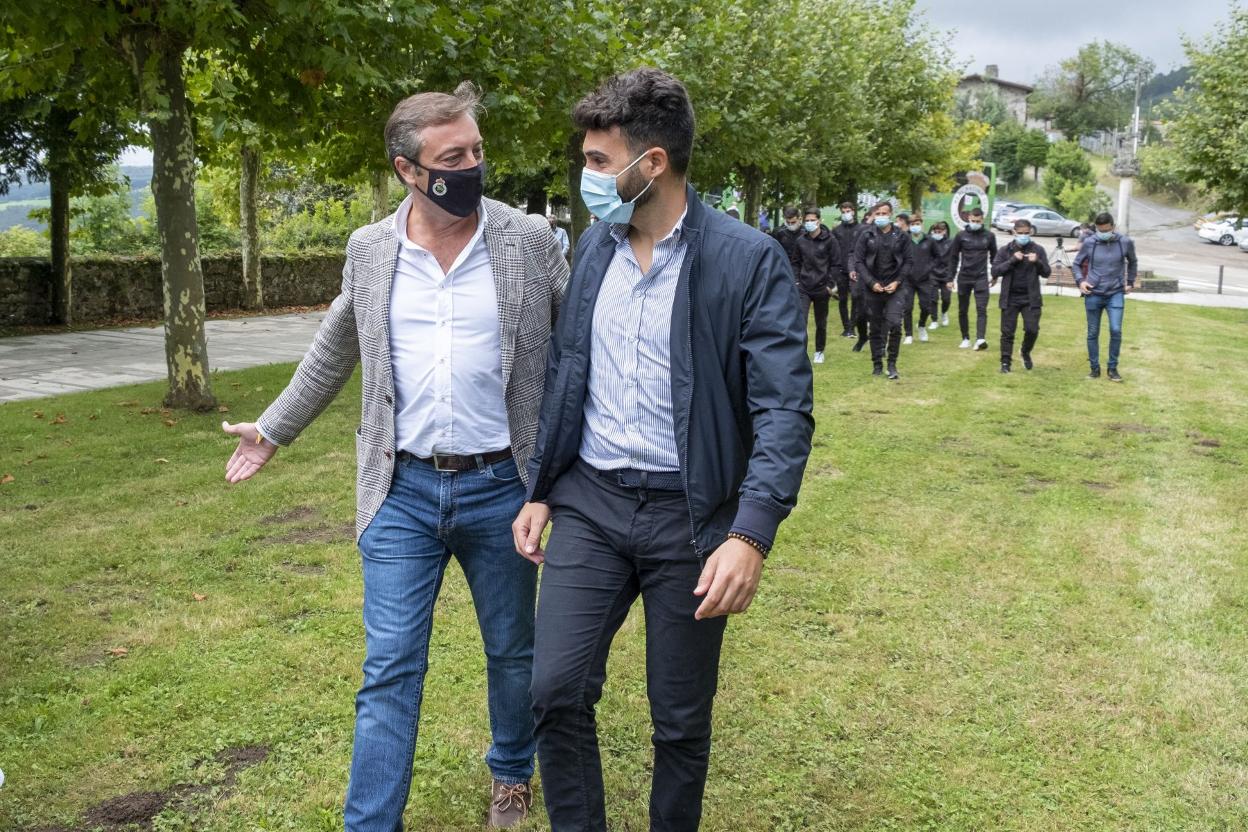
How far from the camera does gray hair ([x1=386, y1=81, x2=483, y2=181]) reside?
11.1 ft

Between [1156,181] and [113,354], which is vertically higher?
[1156,181]

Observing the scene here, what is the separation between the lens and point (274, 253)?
28.2 metres

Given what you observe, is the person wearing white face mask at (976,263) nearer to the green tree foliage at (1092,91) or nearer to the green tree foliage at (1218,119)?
the green tree foliage at (1218,119)

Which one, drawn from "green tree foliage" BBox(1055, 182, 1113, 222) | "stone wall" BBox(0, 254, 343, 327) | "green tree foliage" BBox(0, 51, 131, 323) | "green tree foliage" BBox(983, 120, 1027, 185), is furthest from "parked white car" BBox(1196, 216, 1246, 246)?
"green tree foliage" BBox(0, 51, 131, 323)

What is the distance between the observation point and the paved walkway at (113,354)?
14.2 metres

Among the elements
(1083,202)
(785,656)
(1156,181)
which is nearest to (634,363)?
(785,656)

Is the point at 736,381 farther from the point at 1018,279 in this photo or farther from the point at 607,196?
the point at 1018,279

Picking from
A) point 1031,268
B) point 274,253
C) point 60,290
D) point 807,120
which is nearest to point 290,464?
point 1031,268

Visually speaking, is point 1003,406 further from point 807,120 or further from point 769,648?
point 807,120

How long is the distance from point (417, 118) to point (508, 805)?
2.13 metres

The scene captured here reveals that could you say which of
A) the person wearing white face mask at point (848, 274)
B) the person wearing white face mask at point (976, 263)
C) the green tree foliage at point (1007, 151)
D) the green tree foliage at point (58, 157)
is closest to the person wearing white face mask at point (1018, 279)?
the person wearing white face mask at point (976, 263)

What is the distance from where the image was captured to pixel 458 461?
345 centimetres

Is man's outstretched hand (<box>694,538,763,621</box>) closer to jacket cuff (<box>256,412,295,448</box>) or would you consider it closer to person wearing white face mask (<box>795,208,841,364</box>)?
jacket cuff (<box>256,412,295,448</box>)

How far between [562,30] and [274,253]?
16.5 m
